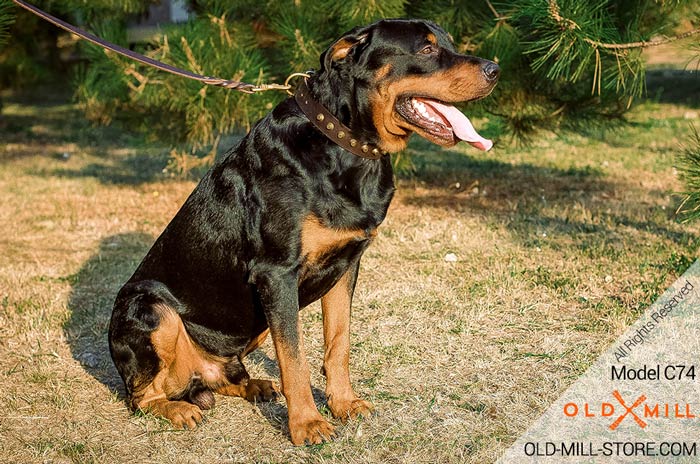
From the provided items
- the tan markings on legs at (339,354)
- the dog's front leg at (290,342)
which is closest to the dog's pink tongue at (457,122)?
the tan markings on legs at (339,354)

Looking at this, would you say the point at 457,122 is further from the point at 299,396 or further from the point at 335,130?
the point at 299,396

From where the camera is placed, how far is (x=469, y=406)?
3.68 metres

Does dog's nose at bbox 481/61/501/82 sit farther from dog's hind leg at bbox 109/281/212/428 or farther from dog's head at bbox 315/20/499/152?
dog's hind leg at bbox 109/281/212/428

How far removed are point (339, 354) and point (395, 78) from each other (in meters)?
1.19

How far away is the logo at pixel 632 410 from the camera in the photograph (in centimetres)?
347

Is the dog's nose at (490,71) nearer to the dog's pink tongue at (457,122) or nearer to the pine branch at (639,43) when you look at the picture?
the dog's pink tongue at (457,122)

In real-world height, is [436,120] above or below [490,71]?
below

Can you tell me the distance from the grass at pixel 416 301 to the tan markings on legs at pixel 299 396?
0.07 metres

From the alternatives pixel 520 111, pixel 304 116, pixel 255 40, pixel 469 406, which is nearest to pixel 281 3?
pixel 255 40

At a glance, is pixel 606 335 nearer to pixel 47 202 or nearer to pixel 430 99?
pixel 430 99

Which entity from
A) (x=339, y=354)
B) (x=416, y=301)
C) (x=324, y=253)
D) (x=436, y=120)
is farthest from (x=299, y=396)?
(x=416, y=301)

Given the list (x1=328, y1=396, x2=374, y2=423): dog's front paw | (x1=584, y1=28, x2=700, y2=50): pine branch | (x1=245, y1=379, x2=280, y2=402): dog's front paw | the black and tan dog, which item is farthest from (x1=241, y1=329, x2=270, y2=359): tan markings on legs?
(x1=584, y1=28, x2=700, y2=50): pine branch

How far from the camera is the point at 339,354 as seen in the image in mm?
3605

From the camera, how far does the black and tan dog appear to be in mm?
3307
